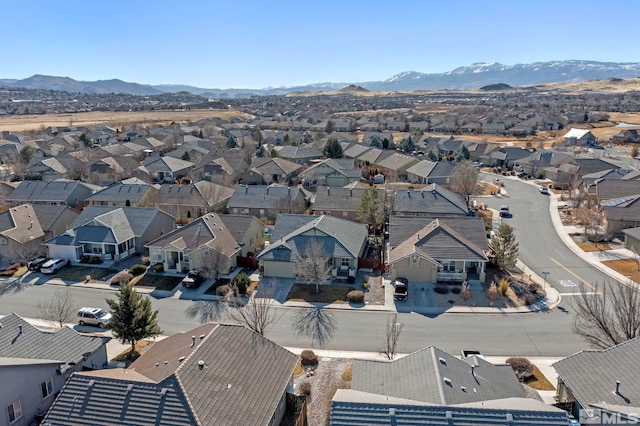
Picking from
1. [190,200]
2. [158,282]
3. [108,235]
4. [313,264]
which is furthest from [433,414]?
[190,200]

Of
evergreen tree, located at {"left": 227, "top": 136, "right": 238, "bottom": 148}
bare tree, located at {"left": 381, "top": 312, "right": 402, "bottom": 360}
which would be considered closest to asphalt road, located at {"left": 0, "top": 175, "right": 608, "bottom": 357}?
bare tree, located at {"left": 381, "top": 312, "right": 402, "bottom": 360}

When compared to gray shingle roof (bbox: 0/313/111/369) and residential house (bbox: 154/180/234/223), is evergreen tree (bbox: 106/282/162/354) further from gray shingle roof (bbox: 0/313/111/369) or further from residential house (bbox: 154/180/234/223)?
residential house (bbox: 154/180/234/223)

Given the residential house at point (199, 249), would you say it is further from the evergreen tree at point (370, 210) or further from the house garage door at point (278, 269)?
the evergreen tree at point (370, 210)

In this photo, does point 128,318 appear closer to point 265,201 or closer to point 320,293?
point 320,293

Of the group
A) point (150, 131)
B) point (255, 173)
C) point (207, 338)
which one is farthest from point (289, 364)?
point (150, 131)

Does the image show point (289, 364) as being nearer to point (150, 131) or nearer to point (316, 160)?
point (316, 160)
